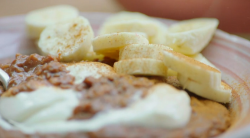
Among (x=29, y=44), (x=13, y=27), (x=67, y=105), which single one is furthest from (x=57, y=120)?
(x=13, y=27)

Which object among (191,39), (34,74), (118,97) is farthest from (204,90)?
(34,74)

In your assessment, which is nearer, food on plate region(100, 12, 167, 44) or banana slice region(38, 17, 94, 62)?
banana slice region(38, 17, 94, 62)

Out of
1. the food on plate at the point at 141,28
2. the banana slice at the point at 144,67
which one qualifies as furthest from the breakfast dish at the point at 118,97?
the food on plate at the point at 141,28

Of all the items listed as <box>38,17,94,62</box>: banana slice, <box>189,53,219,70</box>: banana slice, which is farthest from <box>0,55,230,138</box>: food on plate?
<box>189,53,219,70</box>: banana slice

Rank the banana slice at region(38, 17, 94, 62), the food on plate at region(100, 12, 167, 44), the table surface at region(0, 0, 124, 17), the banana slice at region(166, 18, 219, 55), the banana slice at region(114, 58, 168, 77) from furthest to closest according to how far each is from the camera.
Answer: the table surface at region(0, 0, 124, 17) → the food on plate at region(100, 12, 167, 44) → the banana slice at region(166, 18, 219, 55) → the banana slice at region(38, 17, 94, 62) → the banana slice at region(114, 58, 168, 77)

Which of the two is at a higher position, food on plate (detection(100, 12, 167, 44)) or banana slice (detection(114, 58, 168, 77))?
food on plate (detection(100, 12, 167, 44))

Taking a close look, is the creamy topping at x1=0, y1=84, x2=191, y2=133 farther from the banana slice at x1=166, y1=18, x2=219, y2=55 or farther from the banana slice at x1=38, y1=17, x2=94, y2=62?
the banana slice at x1=166, y1=18, x2=219, y2=55

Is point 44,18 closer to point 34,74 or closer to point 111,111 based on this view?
point 34,74

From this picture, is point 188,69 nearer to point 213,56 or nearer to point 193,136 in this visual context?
point 193,136
